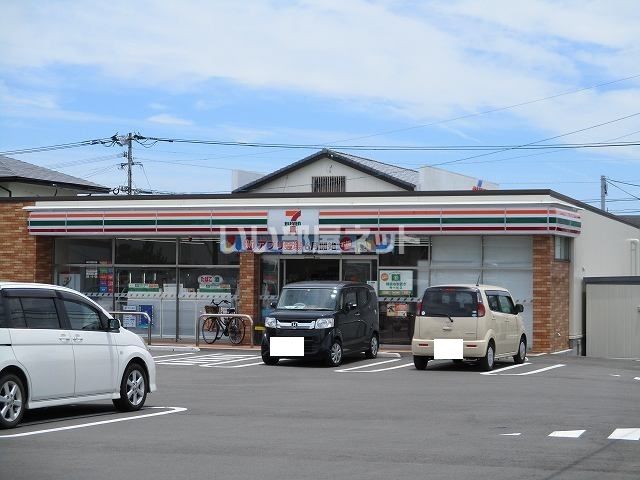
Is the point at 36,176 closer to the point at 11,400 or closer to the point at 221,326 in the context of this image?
the point at 221,326

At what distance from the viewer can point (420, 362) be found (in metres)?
21.0

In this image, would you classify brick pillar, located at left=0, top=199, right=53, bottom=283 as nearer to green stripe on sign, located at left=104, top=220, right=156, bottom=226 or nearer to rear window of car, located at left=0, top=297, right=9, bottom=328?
green stripe on sign, located at left=104, top=220, right=156, bottom=226

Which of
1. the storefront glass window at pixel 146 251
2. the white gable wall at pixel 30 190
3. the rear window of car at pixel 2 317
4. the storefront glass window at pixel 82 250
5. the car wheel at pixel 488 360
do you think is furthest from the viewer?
the white gable wall at pixel 30 190

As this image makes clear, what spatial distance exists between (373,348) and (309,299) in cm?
277

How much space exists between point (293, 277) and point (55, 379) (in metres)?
16.3

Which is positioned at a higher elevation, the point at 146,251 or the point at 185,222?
the point at 185,222

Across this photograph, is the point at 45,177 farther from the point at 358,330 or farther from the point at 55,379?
the point at 55,379

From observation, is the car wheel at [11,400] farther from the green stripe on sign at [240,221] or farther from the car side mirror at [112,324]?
the green stripe on sign at [240,221]

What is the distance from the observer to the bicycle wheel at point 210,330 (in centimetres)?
2842

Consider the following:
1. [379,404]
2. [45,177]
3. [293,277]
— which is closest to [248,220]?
[293,277]

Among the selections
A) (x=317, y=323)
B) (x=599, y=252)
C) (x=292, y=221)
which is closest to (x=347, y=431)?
(x=317, y=323)

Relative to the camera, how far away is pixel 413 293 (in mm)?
27203

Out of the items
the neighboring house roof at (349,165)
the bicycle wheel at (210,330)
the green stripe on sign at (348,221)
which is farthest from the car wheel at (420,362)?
the neighboring house roof at (349,165)

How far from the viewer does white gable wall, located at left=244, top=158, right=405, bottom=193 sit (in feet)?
156
